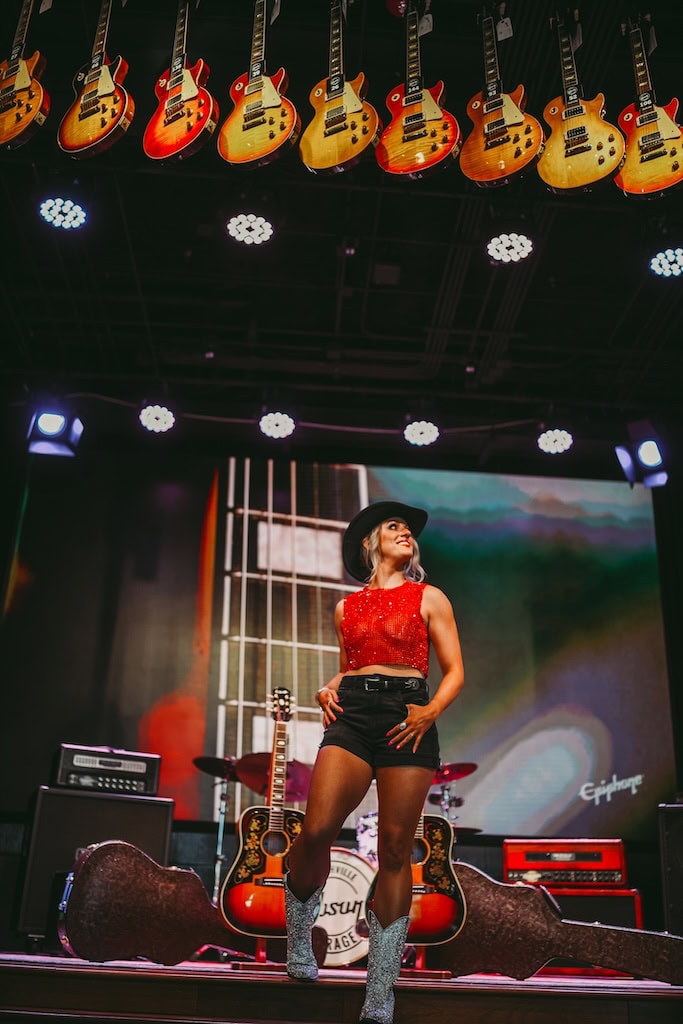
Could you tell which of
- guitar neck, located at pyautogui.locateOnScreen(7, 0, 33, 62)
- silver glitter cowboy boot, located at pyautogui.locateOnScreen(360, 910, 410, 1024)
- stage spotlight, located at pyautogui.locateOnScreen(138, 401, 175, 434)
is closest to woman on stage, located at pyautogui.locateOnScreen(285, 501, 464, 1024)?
silver glitter cowboy boot, located at pyautogui.locateOnScreen(360, 910, 410, 1024)

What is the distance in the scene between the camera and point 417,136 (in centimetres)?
445

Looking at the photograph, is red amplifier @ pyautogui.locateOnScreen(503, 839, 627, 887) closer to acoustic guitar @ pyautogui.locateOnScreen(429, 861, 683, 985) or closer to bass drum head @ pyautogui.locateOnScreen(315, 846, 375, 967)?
bass drum head @ pyautogui.locateOnScreen(315, 846, 375, 967)

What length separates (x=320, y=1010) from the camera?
10.5ft

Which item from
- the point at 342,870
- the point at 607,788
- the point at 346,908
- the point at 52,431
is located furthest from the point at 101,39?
the point at 607,788

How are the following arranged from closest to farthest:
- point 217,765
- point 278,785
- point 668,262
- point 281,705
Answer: point 278,785, point 281,705, point 217,765, point 668,262

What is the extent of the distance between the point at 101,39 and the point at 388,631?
10.8 ft

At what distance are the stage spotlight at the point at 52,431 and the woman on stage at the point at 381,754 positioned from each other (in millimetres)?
4594

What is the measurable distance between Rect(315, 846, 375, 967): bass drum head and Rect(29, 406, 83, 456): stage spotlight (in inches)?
151

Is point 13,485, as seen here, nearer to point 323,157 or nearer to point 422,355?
point 422,355

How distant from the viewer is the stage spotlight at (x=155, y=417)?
7.60 m

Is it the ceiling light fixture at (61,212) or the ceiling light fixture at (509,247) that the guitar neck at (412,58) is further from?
the ceiling light fixture at (61,212)

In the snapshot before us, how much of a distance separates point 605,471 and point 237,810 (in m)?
4.34

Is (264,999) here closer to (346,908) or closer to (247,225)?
(346,908)

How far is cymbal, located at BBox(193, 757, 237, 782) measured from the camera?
19.3 feet
